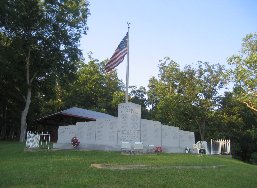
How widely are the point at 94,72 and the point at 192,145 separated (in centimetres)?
4825

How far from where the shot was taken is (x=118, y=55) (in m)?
28.1

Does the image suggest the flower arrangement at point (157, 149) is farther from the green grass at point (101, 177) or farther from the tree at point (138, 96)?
the tree at point (138, 96)

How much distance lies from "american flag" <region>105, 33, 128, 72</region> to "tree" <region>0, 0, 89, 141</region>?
18608 mm

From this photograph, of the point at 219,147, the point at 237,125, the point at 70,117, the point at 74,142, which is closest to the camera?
the point at 74,142

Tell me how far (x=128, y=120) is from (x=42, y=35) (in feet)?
73.5

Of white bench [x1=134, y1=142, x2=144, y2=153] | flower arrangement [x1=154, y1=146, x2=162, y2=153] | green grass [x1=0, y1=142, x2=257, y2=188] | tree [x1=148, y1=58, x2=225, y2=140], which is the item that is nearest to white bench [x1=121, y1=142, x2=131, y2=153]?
white bench [x1=134, y1=142, x2=144, y2=153]

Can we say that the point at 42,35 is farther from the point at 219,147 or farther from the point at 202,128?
the point at 202,128

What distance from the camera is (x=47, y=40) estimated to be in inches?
1791

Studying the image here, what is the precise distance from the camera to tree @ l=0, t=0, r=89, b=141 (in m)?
44.0

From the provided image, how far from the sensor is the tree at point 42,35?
4397 centimetres

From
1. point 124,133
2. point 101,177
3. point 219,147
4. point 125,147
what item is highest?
point 124,133

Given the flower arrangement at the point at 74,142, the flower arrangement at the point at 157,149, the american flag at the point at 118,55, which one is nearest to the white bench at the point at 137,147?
the flower arrangement at the point at 157,149

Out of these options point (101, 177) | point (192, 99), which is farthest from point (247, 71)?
point (101, 177)

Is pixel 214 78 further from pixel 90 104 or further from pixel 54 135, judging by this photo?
pixel 90 104
